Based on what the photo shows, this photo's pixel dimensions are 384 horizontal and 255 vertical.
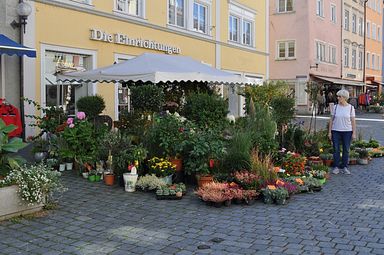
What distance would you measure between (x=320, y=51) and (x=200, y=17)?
21598 mm

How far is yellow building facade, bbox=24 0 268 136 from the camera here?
13367mm

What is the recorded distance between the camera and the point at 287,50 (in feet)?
129

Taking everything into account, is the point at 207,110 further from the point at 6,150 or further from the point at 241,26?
the point at 241,26

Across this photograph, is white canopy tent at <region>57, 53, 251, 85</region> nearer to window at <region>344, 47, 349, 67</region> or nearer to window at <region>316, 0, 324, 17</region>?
window at <region>316, 0, 324, 17</region>

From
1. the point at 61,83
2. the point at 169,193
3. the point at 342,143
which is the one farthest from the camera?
the point at 61,83

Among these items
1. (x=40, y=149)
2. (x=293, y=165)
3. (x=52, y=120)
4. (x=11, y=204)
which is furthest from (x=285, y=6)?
(x=11, y=204)

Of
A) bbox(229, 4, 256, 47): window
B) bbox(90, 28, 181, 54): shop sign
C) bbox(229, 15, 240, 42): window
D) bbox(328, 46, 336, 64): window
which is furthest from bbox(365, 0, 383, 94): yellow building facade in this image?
bbox(90, 28, 181, 54): shop sign

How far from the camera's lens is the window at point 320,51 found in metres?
40.1

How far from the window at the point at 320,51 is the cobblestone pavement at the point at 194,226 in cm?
3360

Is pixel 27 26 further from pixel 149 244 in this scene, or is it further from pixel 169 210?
pixel 149 244

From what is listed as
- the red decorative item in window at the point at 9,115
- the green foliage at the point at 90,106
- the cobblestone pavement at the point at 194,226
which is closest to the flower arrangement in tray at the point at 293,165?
the cobblestone pavement at the point at 194,226

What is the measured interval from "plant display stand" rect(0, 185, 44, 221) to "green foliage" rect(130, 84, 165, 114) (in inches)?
172

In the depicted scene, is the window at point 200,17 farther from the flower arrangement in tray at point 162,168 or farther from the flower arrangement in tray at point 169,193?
the flower arrangement in tray at point 169,193

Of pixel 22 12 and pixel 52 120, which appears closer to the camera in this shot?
pixel 52 120
